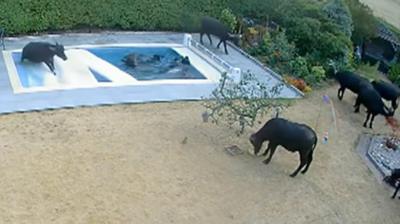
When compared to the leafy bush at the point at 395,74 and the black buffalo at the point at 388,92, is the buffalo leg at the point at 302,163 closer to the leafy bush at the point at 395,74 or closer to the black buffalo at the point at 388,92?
the black buffalo at the point at 388,92

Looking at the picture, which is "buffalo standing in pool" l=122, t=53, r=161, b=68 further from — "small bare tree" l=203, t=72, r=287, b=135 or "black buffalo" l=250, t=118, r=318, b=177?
"black buffalo" l=250, t=118, r=318, b=177

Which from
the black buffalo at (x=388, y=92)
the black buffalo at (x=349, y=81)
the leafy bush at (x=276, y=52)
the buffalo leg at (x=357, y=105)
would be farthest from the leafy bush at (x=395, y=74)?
the buffalo leg at (x=357, y=105)

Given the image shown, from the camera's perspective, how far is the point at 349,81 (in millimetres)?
16984

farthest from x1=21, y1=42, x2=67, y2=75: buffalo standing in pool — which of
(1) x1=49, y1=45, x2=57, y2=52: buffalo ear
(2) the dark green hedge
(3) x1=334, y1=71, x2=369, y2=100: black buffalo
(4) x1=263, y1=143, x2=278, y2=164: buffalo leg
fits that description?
(3) x1=334, y1=71, x2=369, y2=100: black buffalo

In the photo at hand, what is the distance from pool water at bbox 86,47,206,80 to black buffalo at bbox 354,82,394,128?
460 cm

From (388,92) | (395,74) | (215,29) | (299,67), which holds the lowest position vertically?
(395,74)

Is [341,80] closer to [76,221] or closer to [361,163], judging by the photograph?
[361,163]

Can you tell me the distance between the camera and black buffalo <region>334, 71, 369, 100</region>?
16766mm

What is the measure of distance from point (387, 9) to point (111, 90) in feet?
61.9

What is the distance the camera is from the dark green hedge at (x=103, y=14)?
58.3 ft

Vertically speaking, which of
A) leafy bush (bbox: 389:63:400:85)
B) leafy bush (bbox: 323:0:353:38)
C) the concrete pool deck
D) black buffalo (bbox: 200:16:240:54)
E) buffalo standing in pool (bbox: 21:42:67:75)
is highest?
leafy bush (bbox: 323:0:353:38)

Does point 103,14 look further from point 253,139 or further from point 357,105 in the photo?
point 357,105

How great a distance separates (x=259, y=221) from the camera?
11.0m

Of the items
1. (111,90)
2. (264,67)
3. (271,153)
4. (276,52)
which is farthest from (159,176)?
(276,52)
